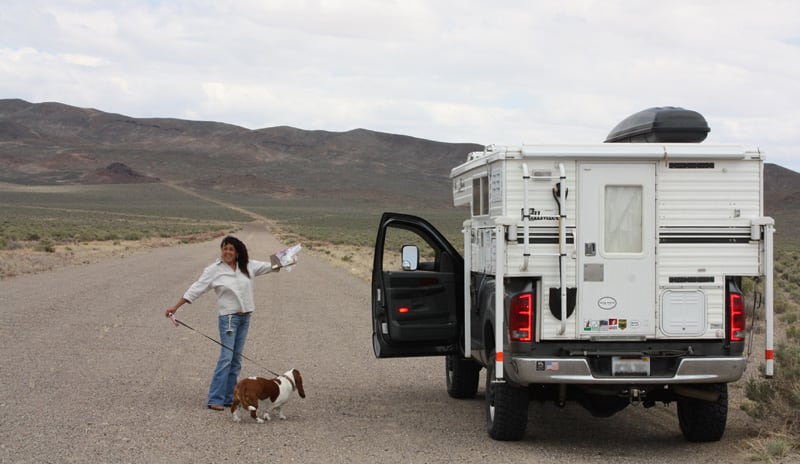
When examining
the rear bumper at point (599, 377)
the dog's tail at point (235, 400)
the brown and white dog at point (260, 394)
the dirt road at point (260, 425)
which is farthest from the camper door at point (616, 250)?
the dog's tail at point (235, 400)

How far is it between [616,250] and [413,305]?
2083mm

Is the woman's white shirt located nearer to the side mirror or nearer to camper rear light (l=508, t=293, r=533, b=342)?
the side mirror

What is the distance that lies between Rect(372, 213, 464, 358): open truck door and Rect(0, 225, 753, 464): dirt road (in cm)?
74

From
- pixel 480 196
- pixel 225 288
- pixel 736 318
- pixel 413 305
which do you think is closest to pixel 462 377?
pixel 413 305

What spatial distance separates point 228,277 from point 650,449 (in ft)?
13.7

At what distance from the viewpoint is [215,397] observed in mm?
9156

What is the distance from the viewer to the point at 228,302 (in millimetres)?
9172

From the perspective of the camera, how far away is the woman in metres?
9.14

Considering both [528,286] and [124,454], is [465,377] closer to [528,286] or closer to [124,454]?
[528,286]

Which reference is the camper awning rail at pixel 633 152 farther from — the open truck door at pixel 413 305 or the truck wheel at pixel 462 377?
the truck wheel at pixel 462 377

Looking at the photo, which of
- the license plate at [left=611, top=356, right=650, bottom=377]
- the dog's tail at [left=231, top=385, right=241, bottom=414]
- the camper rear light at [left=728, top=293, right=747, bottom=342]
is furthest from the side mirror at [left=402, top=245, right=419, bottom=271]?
the camper rear light at [left=728, top=293, right=747, bottom=342]

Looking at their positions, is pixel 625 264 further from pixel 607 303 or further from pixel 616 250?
pixel 607 303

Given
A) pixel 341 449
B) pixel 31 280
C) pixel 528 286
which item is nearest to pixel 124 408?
pixel 341 449

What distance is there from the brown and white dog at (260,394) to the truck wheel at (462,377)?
1904 millimetres
